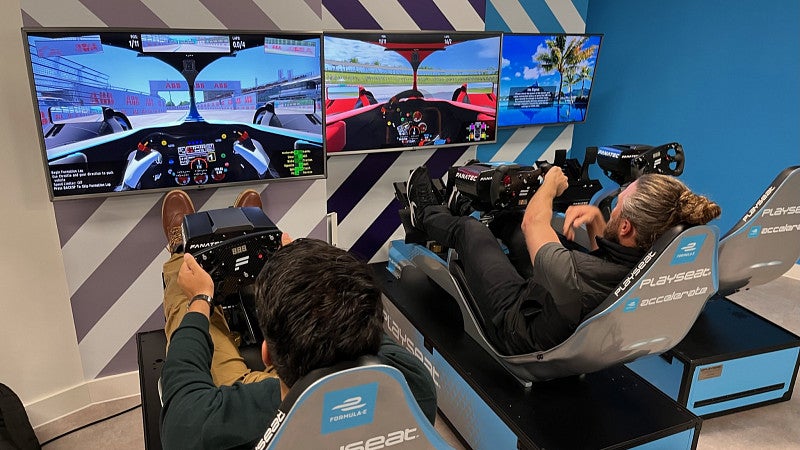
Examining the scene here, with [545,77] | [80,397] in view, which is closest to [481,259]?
[545,77]

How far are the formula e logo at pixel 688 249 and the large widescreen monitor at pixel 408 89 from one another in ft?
5.80

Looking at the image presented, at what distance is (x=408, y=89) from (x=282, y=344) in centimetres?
237

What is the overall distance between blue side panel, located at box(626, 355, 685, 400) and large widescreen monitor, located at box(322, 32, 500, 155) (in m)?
1.59

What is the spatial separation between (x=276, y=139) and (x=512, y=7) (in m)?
1.96

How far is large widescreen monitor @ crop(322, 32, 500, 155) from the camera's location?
296cm

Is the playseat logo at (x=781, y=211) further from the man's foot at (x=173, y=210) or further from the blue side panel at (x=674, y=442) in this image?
the man's foot at (x=173, y=210)

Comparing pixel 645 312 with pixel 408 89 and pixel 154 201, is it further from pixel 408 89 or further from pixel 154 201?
pixel 154 201

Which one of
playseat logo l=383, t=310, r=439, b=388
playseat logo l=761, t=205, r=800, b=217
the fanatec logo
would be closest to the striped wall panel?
playseat logo l=383, t=310, r=439, b=388

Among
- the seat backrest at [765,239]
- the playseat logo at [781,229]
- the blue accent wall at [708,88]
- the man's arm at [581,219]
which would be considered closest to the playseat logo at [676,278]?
the man's arm at [581,219]

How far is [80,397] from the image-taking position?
2514 millimetres

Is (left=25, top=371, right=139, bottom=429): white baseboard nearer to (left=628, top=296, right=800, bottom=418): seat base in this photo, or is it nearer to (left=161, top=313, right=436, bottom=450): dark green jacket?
(left=161, top=313, right=436, bottom=450): dark green jacket

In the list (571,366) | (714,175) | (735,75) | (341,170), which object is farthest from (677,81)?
(571,366)

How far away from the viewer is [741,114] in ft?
12.4

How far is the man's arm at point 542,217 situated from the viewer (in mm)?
1961
